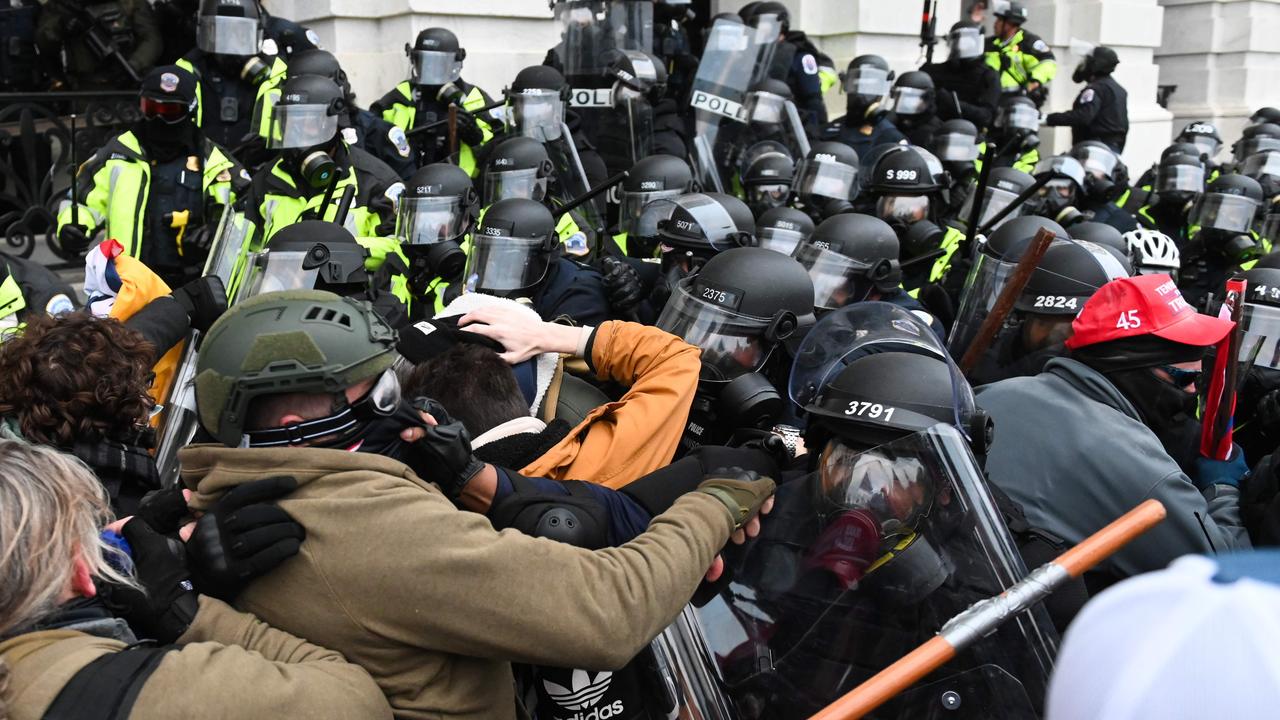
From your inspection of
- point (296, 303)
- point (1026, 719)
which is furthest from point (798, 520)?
point (296, 303)

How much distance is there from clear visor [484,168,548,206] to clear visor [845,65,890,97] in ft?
12.7

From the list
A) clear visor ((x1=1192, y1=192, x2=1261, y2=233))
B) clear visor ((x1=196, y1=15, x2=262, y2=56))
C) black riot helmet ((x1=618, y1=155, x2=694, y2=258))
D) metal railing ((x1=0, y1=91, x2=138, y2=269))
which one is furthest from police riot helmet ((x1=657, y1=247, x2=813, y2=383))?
metal railing ((x1=0, y1=91, x2=138, y2=269))

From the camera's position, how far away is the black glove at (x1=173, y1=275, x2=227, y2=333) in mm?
3512

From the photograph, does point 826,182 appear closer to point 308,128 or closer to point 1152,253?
point 1152,253

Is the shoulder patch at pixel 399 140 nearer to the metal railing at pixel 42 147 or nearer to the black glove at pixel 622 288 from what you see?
the metal railing at pixel 42 147

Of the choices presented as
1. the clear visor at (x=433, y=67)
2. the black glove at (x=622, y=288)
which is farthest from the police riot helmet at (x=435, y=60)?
the black glove at (x=622, y=288)

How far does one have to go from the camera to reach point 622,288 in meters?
4.38

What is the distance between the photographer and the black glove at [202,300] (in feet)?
11.5

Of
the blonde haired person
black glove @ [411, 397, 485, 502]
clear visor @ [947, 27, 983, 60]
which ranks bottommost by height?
the blonde haired person

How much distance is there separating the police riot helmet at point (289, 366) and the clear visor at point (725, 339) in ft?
4.43

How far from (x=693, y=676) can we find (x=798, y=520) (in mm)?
308

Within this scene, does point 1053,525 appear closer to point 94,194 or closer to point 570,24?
point 94,194

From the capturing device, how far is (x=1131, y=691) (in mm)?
910

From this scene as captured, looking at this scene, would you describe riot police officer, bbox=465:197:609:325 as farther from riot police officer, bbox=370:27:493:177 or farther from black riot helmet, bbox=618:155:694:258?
riot police officer, bbox=370:27:493:177
